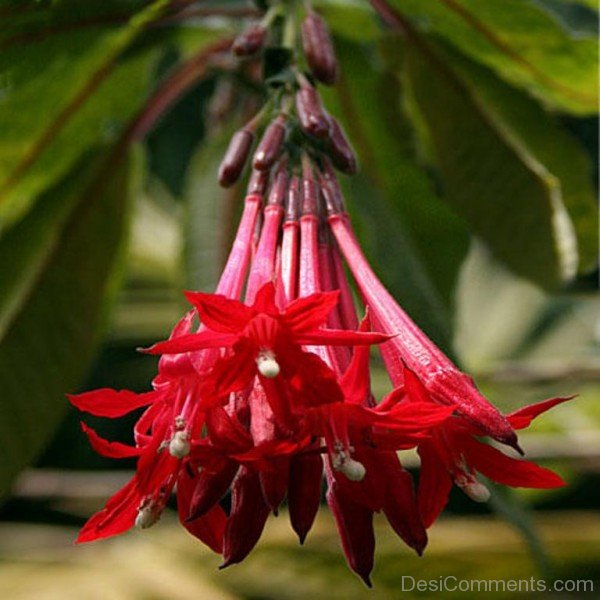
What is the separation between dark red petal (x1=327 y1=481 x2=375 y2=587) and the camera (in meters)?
1.00

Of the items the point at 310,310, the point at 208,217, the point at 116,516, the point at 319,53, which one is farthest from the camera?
the point at 208,217

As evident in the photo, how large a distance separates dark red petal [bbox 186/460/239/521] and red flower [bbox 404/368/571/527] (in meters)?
0.19

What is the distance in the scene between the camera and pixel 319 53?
4.31 feet

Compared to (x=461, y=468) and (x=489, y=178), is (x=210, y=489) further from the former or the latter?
(x=489, y=178)

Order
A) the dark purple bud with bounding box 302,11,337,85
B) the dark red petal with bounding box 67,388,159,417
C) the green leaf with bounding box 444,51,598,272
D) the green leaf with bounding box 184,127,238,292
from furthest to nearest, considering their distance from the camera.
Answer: the green leaf with bounding box 184,127,238,292 → the green leaf with bounding box 444,51,598,272 → the dark purple bud with bounding box 302,11,337,85 → the dark red petal with bounding box 67,388,159,417

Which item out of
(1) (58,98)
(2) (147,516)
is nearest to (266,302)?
(2) (147,516)

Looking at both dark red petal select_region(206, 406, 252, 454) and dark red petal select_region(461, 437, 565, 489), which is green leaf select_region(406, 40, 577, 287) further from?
dark red petal select_region(206, 406, 252, 454)

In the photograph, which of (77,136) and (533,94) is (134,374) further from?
(533,94)

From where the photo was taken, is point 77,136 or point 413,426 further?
point 77,136

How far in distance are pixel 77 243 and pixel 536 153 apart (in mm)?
774

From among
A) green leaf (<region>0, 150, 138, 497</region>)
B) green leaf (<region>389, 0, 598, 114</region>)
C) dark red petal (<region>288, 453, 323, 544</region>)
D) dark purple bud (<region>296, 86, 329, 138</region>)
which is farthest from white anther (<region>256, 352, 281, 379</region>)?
green leaf (<region>389, 0, 598, 114</region>)

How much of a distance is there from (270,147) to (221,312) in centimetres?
32

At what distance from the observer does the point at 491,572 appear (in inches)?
86.8

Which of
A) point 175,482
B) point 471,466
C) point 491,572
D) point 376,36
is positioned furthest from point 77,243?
point 491,572
